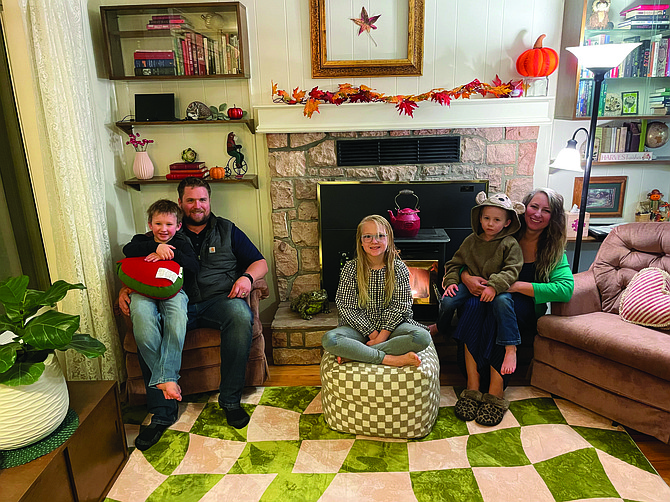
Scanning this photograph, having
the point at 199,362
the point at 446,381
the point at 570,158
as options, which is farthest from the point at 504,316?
the point at 199,362

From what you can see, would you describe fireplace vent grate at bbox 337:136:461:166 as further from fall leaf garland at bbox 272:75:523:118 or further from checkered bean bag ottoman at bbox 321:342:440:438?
checkered bean bag ottoman at bbox 321:342:440:438

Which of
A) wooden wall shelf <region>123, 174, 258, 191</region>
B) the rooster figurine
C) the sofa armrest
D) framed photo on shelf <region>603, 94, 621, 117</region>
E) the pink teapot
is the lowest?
the sofa armrest

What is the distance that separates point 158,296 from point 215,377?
0.53 meters

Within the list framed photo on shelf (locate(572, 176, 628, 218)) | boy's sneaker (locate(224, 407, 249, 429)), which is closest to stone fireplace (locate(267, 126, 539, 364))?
framed photo on shelf (locate(572, 176, 628, 218))

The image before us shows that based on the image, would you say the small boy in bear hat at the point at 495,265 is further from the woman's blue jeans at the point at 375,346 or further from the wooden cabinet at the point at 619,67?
the wooden cabinet at the point at 619,67

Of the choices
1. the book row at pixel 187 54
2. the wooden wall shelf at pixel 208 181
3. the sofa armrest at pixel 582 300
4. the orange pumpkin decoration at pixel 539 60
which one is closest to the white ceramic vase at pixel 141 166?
the wooden wall shelf at pixel 208 181

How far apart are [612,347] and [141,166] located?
278 cm

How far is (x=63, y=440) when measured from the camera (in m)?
1.70

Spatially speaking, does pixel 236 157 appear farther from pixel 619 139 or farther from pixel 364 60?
pixel 619 139

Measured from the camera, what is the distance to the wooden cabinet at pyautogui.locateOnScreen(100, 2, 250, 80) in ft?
9.39

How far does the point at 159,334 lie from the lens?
2.26 metres

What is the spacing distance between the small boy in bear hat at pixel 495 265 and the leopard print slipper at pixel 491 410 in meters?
0.16

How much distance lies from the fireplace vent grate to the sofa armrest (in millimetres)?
1045

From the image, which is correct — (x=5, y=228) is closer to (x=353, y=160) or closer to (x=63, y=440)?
(x=63, y=440)
